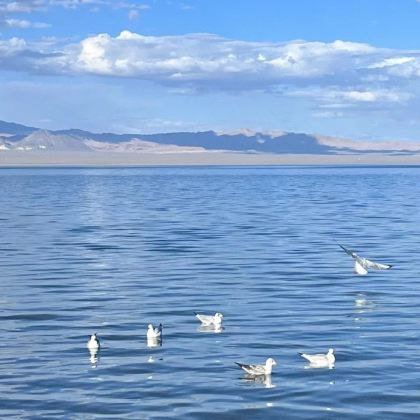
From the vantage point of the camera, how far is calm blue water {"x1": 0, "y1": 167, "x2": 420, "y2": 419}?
702 inches

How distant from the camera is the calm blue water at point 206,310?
17.8 metres

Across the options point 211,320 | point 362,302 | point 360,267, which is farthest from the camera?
point 360,267

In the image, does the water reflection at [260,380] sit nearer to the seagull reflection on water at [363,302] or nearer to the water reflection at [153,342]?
the water reflection at [153,342]

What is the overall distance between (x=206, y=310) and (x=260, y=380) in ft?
24.9

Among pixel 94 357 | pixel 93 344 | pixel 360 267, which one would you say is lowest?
pixel 94 357

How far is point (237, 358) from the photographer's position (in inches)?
810

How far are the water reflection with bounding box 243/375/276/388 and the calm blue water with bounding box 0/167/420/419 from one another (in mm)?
102

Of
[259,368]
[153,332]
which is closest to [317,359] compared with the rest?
[259,368]

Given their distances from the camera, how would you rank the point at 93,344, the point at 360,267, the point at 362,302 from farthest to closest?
the point at 360,267
the point at 362,302
the point at 93,344

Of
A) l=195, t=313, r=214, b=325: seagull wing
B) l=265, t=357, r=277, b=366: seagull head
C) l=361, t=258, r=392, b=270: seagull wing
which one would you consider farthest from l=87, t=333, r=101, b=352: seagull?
l=361, t=258, r=392, b=270: seagull wing

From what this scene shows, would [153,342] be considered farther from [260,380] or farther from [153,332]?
[260,380]

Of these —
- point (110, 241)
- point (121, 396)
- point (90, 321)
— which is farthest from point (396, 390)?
point (110, 241)

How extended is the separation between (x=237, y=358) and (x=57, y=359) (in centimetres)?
338

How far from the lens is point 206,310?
1034 inches
